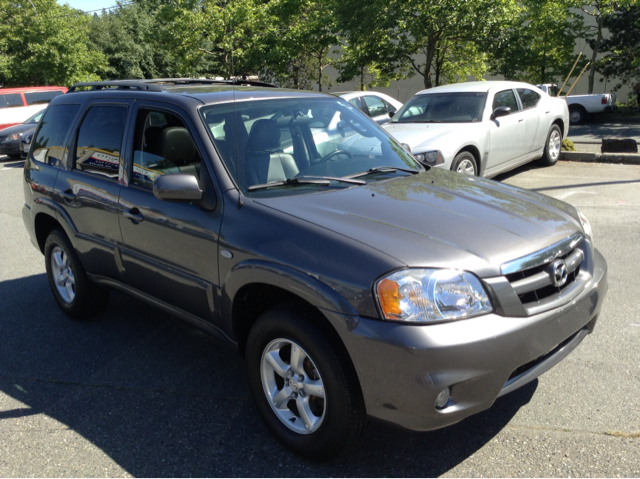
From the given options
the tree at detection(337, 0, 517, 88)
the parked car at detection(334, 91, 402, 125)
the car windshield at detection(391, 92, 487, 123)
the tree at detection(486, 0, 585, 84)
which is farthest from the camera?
the tree at detection(486, 0, 585, 84)

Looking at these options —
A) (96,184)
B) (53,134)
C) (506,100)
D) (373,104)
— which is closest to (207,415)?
(96,184)

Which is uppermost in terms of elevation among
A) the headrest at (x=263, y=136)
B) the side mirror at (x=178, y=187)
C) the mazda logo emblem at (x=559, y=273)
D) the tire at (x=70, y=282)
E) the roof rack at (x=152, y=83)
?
the roof rack at (x=152, y=83)

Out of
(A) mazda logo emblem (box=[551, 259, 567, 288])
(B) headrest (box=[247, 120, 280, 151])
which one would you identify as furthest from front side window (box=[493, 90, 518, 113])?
(A) mazda logo emblem (box=[551, 259, 567, 288])

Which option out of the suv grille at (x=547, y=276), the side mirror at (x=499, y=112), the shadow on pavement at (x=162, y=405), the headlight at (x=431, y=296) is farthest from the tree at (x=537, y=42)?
the headlight at (x=431, y=296)

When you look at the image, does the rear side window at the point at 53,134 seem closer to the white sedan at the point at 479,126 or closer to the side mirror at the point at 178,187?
the side mirror at the point at 178,187

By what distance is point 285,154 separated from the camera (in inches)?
145

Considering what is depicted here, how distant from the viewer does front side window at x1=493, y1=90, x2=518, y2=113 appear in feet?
30.4

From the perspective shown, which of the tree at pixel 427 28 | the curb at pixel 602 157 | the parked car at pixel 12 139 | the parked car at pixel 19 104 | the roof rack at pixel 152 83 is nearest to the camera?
the roof rack at pixel 152 83

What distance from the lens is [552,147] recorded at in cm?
1081

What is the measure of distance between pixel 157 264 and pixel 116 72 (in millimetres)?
Result: 37484

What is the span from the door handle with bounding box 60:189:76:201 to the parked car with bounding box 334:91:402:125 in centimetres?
843

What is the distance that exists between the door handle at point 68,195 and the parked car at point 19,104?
1696cm

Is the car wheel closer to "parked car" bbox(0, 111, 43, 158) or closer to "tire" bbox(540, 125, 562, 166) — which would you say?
"tire" bbox(540, 125, 562, 166)

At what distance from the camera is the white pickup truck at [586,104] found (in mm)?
20922
